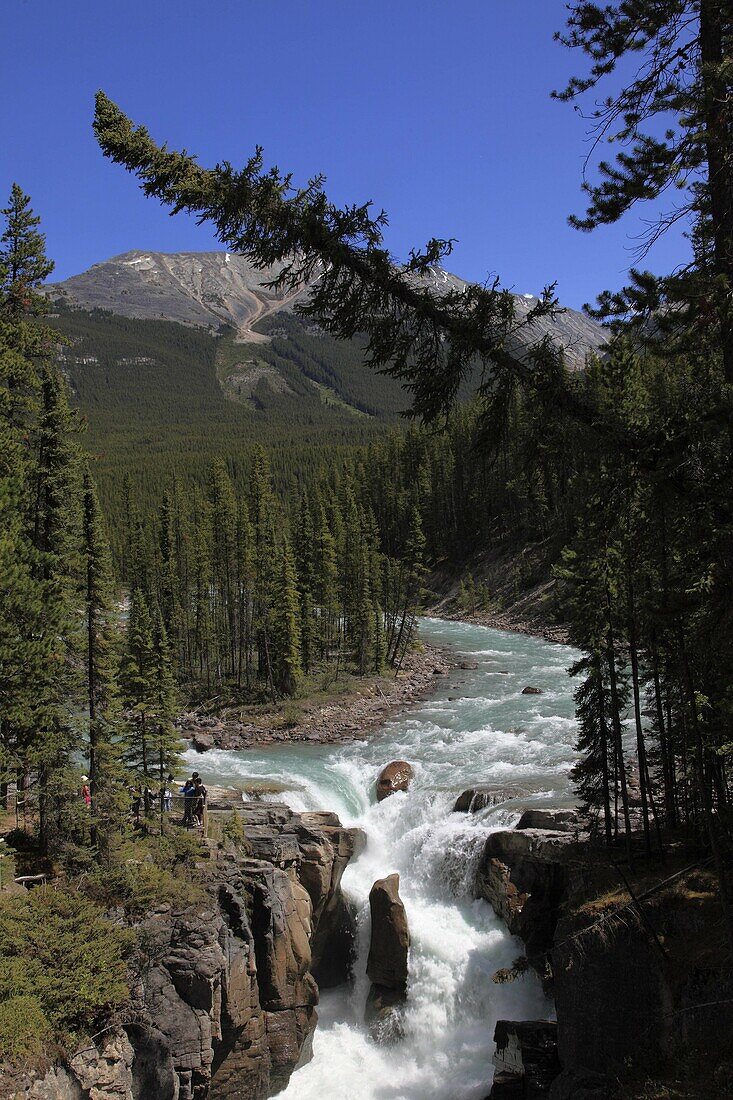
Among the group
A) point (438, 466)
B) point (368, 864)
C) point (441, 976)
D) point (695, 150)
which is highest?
point (438, 466)

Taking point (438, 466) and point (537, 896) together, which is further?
point (438, 466)

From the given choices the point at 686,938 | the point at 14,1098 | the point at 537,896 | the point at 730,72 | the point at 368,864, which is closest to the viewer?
the point at 730,72

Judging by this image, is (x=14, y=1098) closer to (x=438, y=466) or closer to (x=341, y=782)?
(x=341, y=782)

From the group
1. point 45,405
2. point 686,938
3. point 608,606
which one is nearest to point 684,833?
point 686,938

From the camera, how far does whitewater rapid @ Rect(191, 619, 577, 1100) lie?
21.4 metres

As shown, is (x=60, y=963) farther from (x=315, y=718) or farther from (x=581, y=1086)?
(x=315, y=718)

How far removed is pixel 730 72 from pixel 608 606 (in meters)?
15.6

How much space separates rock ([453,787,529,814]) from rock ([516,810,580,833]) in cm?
244

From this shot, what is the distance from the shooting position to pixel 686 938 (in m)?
16.7

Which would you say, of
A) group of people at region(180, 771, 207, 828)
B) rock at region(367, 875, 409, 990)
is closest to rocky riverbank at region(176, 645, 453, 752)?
group of people at region(180, 771, 207, 828)

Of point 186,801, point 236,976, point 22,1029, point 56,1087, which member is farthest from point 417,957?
point 22,1029

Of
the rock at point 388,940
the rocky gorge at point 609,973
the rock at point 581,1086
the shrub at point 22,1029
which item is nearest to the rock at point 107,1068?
the shrub at point 22,1029

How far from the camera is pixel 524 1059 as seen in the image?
1956 cm

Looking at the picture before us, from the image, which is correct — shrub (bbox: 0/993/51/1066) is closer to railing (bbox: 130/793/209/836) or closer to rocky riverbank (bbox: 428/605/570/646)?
railing (bbox: 130/793/209/836)
